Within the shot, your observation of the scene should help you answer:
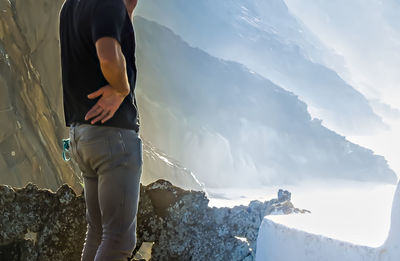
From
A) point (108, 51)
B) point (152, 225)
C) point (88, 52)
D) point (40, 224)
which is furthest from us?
point (152, 225)

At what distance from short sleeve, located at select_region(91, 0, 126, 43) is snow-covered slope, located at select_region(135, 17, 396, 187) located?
92.4ft

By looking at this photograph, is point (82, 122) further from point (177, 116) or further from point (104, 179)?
point (177, 116)

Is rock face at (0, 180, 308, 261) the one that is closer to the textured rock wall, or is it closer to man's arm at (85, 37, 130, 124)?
man's arm at (85, 37, 130, 124)

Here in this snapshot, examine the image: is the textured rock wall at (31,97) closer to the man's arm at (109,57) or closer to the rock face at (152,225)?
the rock face at (152,225)

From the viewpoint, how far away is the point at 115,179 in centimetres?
158

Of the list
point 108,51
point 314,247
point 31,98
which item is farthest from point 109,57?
point 31,98

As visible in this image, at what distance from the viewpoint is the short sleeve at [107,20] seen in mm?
1537

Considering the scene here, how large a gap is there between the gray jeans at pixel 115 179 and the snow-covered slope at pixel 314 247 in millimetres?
689

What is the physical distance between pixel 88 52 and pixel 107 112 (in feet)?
0.76

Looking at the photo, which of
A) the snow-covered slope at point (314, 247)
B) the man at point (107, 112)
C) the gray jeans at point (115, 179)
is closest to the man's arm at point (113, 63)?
the man at point (107, 112)

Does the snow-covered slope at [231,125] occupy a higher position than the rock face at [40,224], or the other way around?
the rock face at [40,224]

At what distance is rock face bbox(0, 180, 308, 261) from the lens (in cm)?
230

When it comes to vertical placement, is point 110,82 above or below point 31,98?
above

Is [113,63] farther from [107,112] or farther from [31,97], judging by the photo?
[31,97]
